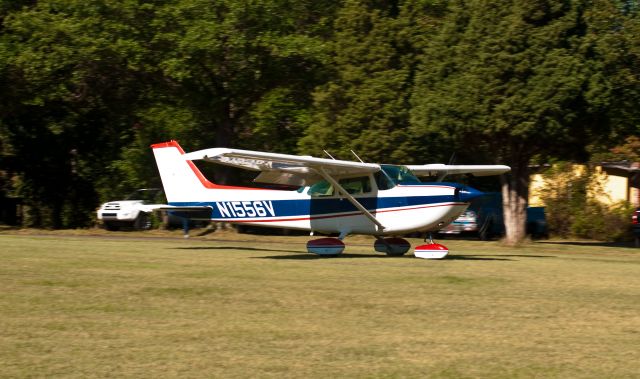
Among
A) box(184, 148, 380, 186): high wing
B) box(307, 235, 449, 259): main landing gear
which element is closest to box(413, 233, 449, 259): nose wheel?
box(307, 235, 449, 259): main landing gear

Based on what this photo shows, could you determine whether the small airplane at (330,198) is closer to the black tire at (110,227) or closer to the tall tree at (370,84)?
the tall tree at (370,84)

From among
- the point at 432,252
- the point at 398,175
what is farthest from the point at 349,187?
the point at 432,252

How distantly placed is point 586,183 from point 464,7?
9796mm

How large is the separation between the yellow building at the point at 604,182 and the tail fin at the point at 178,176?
17348mm

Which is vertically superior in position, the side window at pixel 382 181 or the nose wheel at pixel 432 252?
the side window at pixel 382 181

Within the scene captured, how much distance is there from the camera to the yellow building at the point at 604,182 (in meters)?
35.3

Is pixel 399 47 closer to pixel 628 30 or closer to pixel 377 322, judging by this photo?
pixel 628 30

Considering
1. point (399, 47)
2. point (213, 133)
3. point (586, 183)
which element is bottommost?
point (586, 183)

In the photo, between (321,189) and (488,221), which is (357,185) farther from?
(488,221)

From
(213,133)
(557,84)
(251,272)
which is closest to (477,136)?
(557,84)

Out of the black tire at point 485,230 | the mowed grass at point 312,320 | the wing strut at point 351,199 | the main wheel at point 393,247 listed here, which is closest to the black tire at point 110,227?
the black tire at point 485,230

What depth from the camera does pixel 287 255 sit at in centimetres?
2116

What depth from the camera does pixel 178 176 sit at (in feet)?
74.7

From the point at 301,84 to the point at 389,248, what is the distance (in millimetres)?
14299
